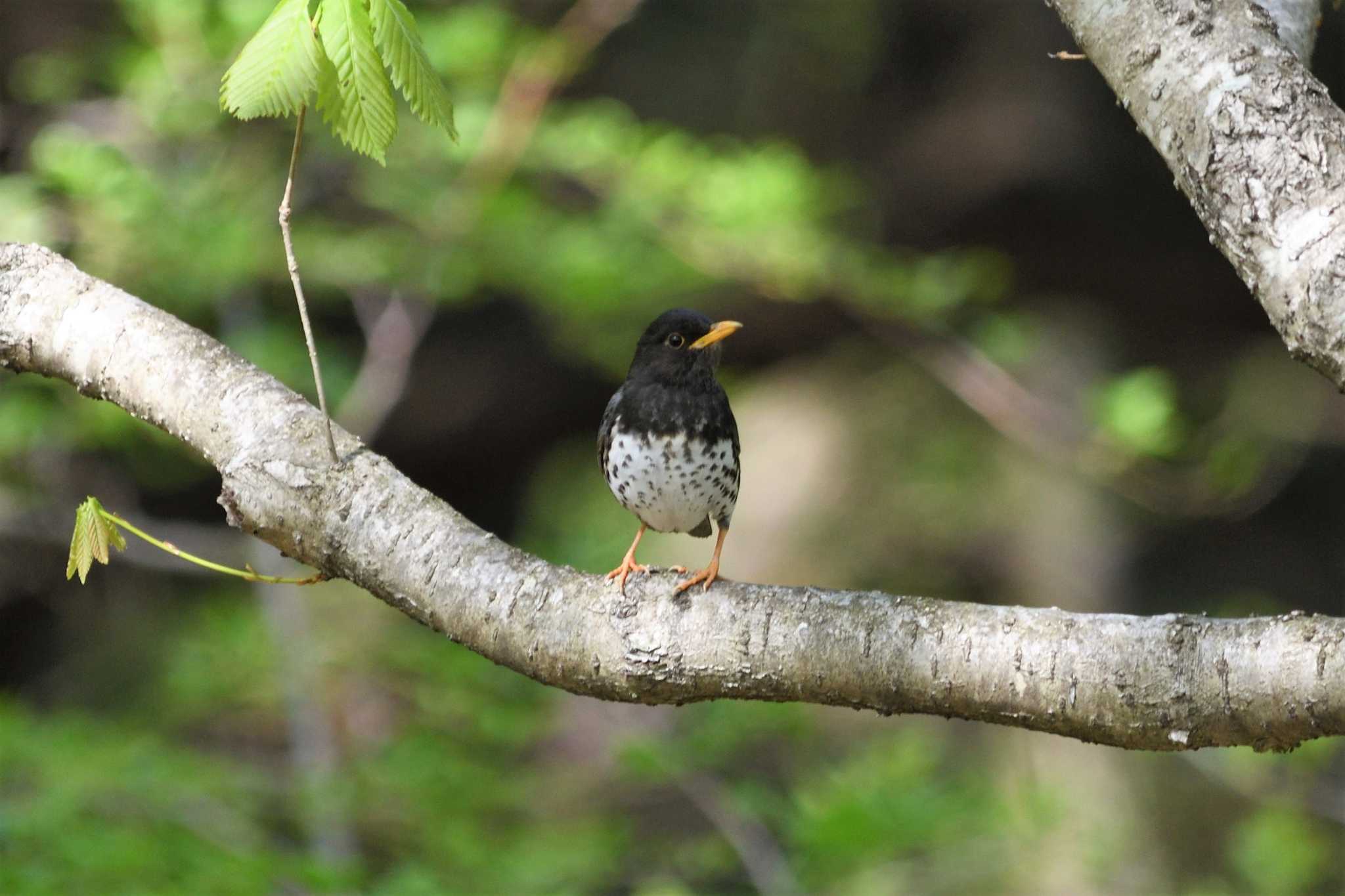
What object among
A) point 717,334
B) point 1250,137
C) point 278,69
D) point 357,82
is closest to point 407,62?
point 357,82

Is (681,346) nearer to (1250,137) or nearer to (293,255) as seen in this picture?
(293,255)

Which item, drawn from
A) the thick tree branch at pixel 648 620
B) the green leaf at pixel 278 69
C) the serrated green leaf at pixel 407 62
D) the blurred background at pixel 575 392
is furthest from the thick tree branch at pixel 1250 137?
the blurred background at pixel 575 392

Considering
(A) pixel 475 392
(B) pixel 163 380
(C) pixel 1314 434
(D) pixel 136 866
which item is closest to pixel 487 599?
(B) pixel 163 380

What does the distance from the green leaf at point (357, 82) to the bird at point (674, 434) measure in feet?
5.87

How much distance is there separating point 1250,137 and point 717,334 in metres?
1.96

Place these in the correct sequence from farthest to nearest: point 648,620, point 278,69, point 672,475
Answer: point 672,475, point 648,620, point 278,69

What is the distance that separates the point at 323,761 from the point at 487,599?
10.6 feet

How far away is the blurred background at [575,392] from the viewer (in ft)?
14.8

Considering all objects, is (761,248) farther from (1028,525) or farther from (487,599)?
(1028,525)

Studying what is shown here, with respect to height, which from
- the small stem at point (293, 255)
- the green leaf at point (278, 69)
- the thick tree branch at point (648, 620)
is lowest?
the thick tree branch at point (648, 620)

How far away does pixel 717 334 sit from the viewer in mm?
3730

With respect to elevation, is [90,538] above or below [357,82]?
below

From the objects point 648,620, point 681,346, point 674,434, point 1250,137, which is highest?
point 681,346

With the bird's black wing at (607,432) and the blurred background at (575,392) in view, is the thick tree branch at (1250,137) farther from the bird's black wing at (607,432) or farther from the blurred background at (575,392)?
the blurred background at (575,392)
